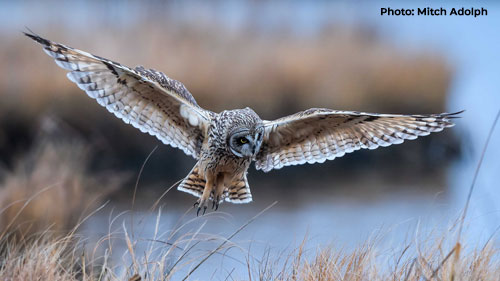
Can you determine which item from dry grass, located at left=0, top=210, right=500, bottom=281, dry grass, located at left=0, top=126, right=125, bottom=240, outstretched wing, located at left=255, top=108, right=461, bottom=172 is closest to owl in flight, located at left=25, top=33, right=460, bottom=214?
outstretched wing, located at left=255, top=108, right=461, bottom=172

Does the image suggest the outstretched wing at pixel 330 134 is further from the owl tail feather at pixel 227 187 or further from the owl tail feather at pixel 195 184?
the owl tail feather at pixel 195 184

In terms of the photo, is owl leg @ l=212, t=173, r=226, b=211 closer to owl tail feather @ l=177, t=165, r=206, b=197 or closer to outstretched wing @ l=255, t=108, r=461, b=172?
owl tail feather @ l=177, t=165, r=206, b=197

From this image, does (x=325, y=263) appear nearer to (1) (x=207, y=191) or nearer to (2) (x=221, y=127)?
(1) (x=207, y=191)

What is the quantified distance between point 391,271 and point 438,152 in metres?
9.57

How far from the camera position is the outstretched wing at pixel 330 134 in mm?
3576

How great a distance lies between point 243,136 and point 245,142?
47mm

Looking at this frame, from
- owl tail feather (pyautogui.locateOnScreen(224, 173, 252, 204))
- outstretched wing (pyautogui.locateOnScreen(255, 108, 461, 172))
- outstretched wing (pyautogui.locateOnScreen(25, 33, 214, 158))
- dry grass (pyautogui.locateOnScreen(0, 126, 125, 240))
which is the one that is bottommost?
dry grass (pyautogui.locateOnScreen(0, 126, 125, 240))

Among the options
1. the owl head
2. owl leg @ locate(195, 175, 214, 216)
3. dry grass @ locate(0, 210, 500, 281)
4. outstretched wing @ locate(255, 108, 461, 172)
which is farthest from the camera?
outstretched wing @ locate(255, 108, 461, 172)

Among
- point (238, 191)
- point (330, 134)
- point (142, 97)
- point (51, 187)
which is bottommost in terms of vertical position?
point (51, 187)

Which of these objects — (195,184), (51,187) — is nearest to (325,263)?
(195,184)

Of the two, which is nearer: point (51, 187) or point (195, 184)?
point (195, 184)

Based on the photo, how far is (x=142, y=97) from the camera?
370 centimetres

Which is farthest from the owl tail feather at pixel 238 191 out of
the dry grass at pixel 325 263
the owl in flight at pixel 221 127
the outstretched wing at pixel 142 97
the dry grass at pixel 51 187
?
the dry grass at pixel 51 187

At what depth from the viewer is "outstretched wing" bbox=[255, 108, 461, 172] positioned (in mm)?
3576
